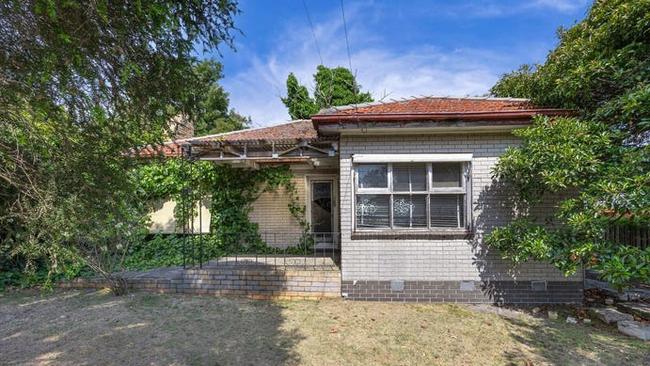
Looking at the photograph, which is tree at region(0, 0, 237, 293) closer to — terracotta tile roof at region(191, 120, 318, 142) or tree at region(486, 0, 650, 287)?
tree at region(486, 0, 650, 287)

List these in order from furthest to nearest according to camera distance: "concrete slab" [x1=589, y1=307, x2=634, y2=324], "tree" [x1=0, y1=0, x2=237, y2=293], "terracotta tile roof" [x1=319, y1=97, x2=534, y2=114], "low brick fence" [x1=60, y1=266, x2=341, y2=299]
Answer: "low brick fence" [x1=60, y1=266, x2=341, y2=299] → "terracotta tile roof" [x1=319, y1=97, x2=534, y2=114] → "concrete slab" [x1=589, y1=307, x2=634, y2=324] → "tree" [x1=0, y1=0, x2=237, y2=293]

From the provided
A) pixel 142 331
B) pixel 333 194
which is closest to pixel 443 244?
pixel 333 194

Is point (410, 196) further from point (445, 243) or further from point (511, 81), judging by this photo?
point (511, 81)

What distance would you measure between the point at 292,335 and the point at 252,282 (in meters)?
2.54

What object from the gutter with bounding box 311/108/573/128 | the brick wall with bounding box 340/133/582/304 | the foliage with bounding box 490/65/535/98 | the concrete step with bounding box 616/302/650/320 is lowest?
the concrete step with bounding box 616/302/650/320

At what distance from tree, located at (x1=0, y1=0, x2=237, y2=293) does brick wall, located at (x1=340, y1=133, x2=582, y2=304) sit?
4.11 metres

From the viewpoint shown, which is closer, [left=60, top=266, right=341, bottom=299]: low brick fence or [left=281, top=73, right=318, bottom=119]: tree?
[left=60, top=266, right=341, bottom=299]: low brick fence

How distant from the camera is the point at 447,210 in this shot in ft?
23.4

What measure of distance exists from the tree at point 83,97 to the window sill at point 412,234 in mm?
4430

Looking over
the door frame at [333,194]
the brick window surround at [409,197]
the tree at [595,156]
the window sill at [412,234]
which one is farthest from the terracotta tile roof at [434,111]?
the door frame at [333,194]

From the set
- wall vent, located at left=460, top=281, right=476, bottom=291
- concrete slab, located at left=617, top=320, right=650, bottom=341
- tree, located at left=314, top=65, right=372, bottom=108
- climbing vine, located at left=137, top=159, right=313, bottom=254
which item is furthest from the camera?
tree, located at left=314, top=65, right=372, bottom=108

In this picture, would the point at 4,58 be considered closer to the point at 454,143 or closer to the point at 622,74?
the point at 454,143

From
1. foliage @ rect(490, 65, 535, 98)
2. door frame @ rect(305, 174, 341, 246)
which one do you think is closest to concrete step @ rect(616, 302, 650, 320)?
foliage @ rect(490, 65, 535, 98)

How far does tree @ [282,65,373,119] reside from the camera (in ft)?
71.8
